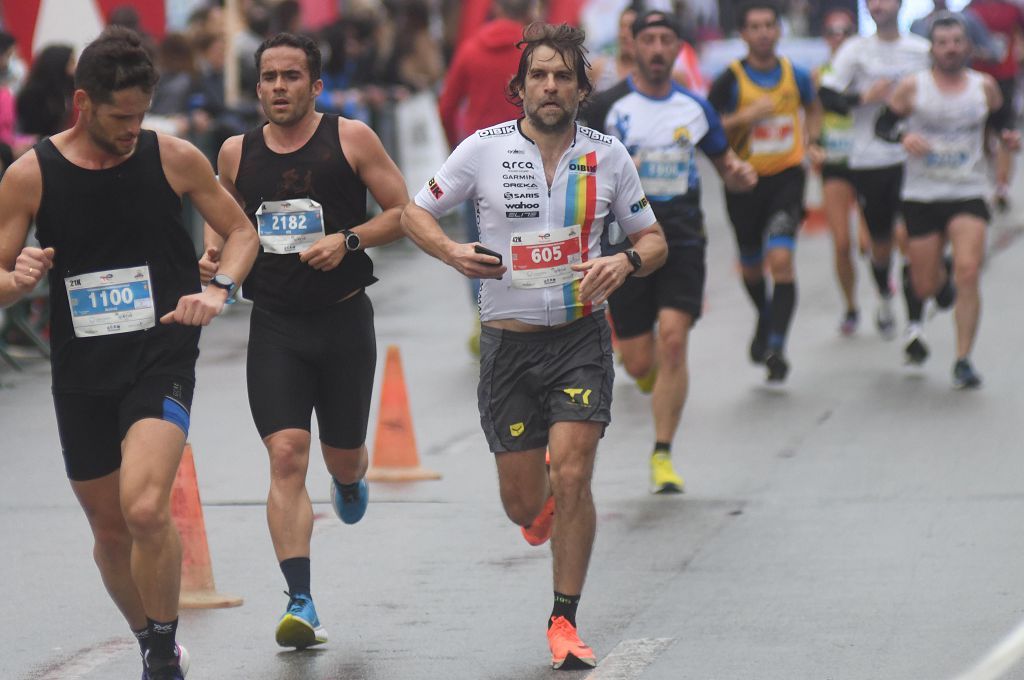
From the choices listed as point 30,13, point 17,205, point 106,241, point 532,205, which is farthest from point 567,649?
point 30,13

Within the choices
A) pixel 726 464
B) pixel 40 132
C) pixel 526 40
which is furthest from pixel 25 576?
pixel 40 132

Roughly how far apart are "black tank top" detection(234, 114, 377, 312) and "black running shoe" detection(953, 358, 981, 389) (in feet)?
18.2

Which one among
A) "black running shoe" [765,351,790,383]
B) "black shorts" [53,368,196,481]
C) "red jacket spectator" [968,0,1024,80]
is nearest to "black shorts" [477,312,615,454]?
"black shorts" [53,368,196,481]

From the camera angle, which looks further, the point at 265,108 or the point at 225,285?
the point at 265,108

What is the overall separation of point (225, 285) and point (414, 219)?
89 cm

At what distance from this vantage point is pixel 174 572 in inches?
231

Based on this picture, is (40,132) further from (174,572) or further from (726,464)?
(174,572)

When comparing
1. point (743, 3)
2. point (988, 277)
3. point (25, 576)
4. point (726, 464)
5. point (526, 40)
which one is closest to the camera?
point (526, 40)

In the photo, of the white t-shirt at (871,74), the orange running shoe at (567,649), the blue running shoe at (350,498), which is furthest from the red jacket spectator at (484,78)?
the orange running shoe at (567,649)

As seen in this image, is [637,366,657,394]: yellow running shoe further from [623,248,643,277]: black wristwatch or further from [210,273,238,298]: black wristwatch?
[210,273,238,298]: black wristwatch

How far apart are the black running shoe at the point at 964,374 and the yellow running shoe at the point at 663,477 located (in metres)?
A: 3.07

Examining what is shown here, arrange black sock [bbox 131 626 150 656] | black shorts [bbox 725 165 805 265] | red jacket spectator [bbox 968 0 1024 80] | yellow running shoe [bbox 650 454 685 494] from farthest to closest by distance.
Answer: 1. red jacket spectator [bbox 968 0 1024 80]
2. black shorts [bbox 725 165 805 265]
3. yellow running shoe [bbox 650 454 685 494]
4. black sock [bbox 131 626 150 656]

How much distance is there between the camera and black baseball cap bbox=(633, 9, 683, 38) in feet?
30.5

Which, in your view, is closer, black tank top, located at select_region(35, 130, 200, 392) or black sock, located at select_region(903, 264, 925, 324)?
black tank top, located at select_region(35, 130, 200, 392)
